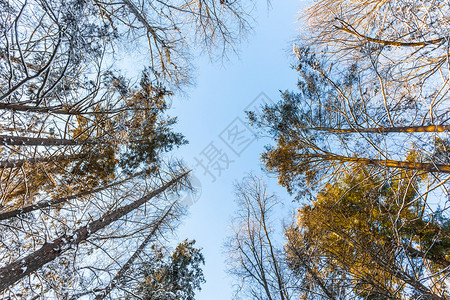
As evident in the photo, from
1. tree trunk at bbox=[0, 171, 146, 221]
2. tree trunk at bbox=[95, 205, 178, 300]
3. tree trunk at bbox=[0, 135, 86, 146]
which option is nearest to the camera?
tree trunk at bbox=[95, 205, 178, 300]

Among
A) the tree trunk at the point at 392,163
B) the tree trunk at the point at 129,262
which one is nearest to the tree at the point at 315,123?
the tree trunk at the point at 392,163

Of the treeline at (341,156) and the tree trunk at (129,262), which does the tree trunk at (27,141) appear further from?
the treeline at (341,156)

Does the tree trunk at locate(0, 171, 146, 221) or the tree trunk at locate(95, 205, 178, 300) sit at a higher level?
the tree trunk at locate(0, 171, 146, 221)

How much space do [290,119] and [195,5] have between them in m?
4.08

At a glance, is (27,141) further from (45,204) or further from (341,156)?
(341,156)

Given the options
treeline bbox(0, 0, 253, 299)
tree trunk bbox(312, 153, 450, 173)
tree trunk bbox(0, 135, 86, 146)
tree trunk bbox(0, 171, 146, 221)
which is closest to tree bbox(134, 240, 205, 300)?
treeline bbox(0, 0, 253, 299)

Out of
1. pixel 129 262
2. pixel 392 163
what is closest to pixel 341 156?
pixel 392 163

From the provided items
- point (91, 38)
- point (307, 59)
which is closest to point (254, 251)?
point (307, 59)

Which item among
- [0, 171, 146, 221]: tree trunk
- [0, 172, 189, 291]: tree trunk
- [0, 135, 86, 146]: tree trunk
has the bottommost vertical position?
[0, 172, 189, 291]: tree trunk

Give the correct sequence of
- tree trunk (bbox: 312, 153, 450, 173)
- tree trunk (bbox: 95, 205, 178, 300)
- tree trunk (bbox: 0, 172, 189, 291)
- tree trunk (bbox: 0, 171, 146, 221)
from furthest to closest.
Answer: tree trunk (bbox: 0, 171, 146, 221) < tree trunk (bbox: 95, 205, 178, 300) < tree trunk (bbox: 312, 153, 450, 173) < tree trunk (bbox: 0, 172, 189, 291)

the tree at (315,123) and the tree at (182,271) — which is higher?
the tree at (315,123)

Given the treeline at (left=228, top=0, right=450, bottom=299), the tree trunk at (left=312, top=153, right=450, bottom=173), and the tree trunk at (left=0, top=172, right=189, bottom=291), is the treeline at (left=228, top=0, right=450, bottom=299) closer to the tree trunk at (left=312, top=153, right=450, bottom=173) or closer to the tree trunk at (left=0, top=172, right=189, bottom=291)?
the tree trunk at (left=312, top=153, right=450, bottom=173)

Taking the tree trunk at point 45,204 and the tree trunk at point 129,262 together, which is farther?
the tree trunk at point 45,204

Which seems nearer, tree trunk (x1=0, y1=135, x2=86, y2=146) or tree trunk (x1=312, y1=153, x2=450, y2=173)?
tree trunk (x1=312, y1=153, x2=450, y2=173)
